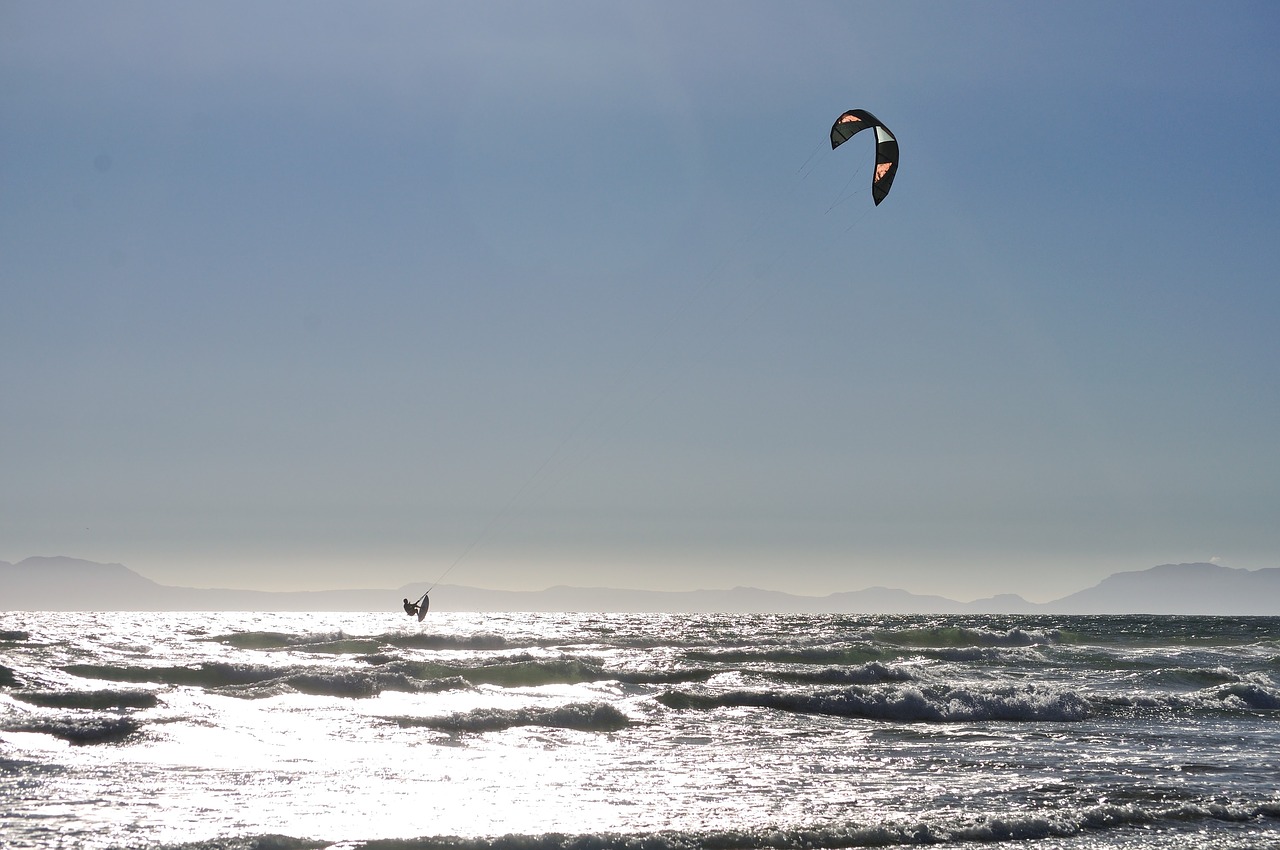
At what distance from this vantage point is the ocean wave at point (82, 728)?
13.5m

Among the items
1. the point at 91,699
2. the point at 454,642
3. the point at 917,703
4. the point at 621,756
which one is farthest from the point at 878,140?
the point at 454,642

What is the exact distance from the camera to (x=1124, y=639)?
152ft

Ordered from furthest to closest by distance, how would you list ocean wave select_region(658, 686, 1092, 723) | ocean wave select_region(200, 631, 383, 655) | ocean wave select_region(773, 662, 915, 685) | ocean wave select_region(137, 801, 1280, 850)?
1. ocean wave select_region(200, 631, 383, 655)
2. ocean wave select_region(773, 662, 915, 685)
3. ocean wave select_region(658, 686, 1092, 723)
4. ocean wave select_region(137, 801, 1280, 850)

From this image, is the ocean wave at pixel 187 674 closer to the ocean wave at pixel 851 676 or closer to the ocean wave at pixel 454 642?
the ocean wave at pixel 454 642

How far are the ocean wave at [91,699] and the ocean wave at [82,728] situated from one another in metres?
2.74

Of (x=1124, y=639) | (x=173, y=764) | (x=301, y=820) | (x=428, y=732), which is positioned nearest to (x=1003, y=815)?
(x=301, y=820)

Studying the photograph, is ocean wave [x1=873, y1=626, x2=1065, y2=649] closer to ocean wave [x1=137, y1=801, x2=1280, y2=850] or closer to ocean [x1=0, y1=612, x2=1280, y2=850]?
ocean [x1=0, y1=612, x2=1280, y2=850]

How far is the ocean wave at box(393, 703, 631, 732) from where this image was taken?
15680mm

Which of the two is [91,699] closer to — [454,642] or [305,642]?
[305,642]

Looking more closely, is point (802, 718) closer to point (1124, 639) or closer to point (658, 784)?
point (658, 784)

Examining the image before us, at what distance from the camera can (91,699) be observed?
17719mm

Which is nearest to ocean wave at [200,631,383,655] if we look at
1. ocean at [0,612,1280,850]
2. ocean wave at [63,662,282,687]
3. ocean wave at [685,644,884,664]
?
ocean at [0,612,1280,850]

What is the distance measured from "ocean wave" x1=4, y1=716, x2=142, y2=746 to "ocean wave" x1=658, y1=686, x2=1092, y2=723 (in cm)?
944

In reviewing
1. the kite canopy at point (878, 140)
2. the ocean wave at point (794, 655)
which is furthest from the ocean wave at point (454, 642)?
the kite canopy at point (878, 140)
